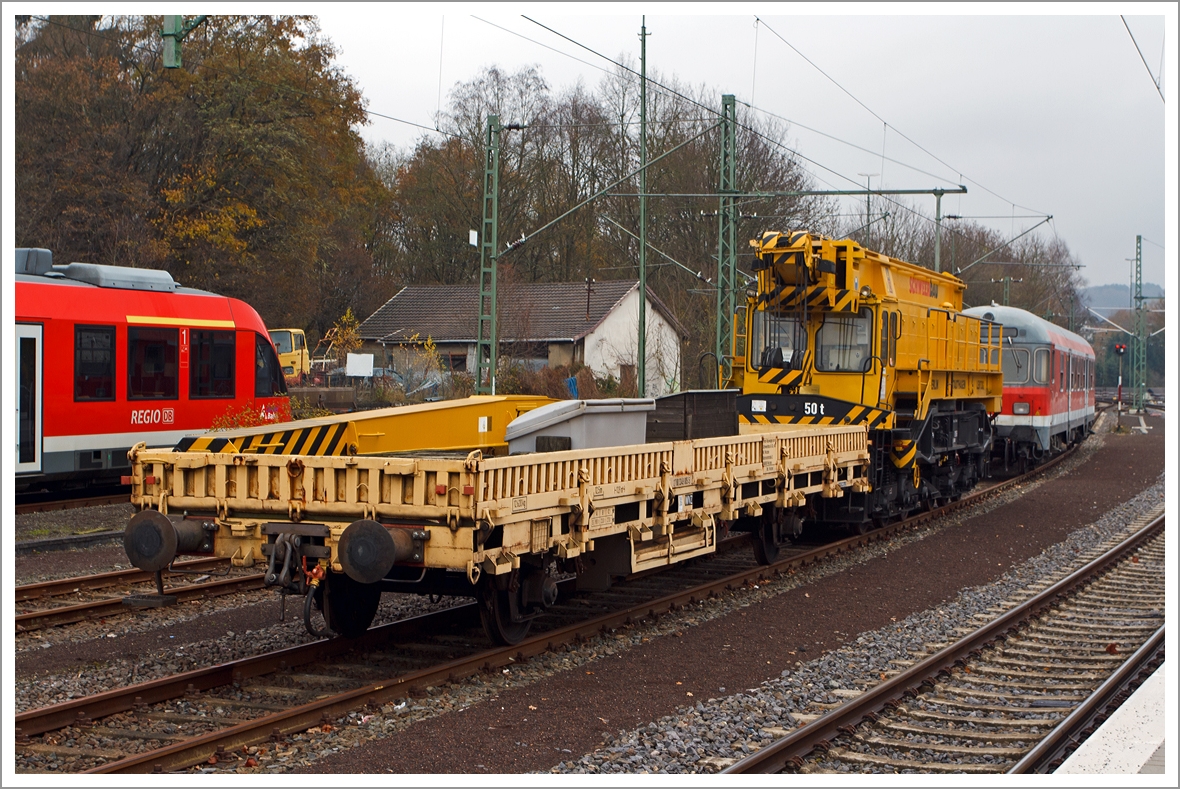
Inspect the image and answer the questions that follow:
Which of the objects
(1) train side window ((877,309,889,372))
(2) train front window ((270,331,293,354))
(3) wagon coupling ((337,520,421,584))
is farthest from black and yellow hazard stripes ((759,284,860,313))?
(2) train front window ((270,331,293,354))

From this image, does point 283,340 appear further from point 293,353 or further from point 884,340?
point 884,340

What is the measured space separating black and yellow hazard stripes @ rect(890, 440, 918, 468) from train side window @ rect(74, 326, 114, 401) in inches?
450

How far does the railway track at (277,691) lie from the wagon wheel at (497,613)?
101mm

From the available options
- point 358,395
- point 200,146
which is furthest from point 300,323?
point 358,395

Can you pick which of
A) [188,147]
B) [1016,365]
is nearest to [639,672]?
[1016,365]

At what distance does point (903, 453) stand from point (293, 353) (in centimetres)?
2931

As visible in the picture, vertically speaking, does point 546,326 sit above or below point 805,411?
above

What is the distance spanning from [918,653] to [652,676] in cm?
241

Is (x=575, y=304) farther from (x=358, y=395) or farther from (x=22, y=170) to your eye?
(x=22, y=170)

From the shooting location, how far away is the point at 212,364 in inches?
727

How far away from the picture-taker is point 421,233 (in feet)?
184

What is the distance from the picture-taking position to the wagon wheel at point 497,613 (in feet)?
26.1

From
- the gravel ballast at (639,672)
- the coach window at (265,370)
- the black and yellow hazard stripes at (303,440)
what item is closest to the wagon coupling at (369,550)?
the gravel ballast at (639,672)

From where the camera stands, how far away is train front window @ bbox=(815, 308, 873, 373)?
14.8m
